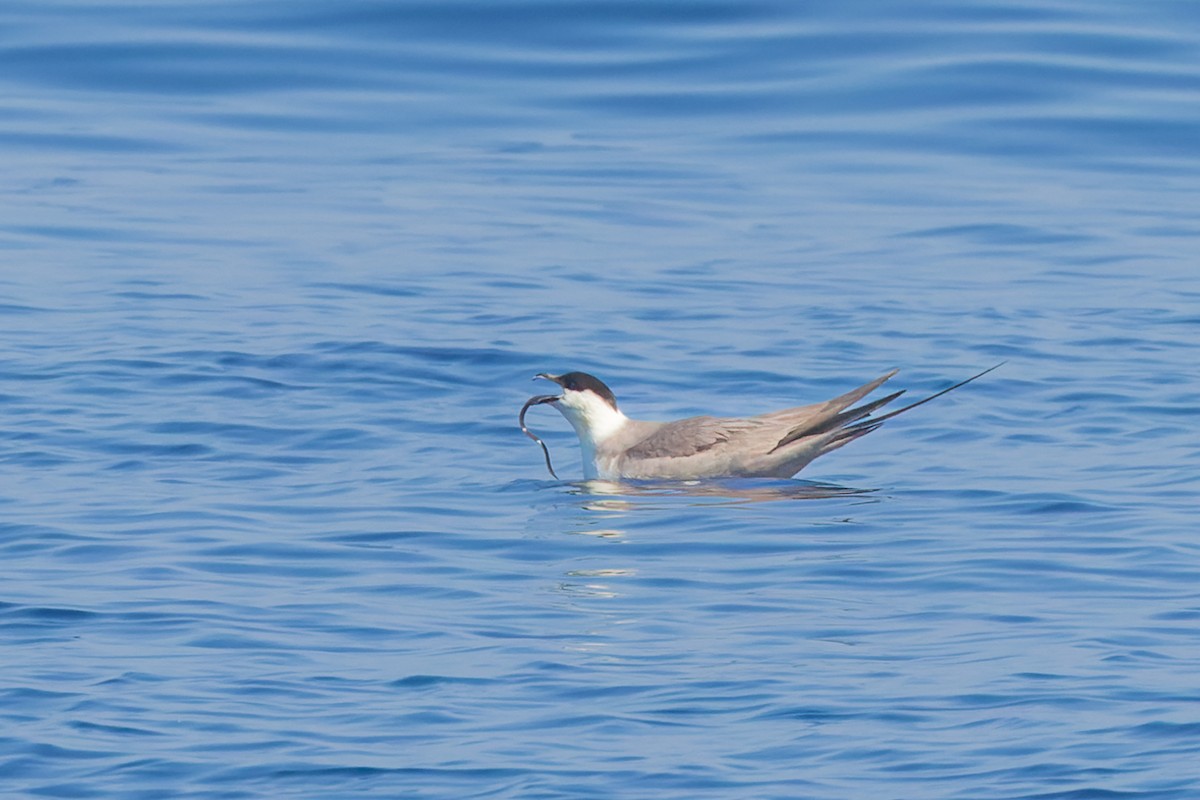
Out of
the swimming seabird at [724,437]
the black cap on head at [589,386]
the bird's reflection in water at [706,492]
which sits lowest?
the bird's reflection in water at [706,492]

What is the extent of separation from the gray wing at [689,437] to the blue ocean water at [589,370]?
1.13 feet

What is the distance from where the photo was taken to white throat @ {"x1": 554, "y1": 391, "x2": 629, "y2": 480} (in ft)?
46.4

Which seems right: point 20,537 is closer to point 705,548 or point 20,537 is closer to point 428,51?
point 705,548

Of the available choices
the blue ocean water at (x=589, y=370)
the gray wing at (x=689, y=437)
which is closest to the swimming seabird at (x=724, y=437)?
the gray wing at (x=689, y=437)

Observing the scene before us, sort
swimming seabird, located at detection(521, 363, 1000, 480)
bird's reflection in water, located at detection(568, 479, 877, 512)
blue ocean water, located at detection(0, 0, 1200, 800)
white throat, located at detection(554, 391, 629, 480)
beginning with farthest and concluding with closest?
white throat, located at detection(554, 391, 629, 480), swimming seabird, located at detection(521, 363, 1000, 480), bird's reflection in water, located at detection(568, 479, 877, 512), blue ocean water, located at detection(0, 0, 1200, 800)

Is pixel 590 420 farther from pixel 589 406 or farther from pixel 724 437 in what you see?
pixel 724 437

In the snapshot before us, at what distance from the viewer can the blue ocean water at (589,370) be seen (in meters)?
8.27

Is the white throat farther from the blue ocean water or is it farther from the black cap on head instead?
the blue ocean water

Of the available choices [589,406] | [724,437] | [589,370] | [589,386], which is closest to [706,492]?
[724,437]

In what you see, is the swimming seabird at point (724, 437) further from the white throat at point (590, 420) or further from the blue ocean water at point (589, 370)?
the blue ocean water at point (589, 370)

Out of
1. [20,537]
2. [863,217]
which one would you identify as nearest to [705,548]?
[20,537]

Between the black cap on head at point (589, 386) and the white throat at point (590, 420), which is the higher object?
the black cap on head at point (589, 386)

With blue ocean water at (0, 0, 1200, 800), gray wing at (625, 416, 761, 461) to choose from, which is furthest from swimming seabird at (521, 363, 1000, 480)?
blue ocean water at (0, 0, 1200, 800)

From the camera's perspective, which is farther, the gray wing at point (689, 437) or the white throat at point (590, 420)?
the white throat at point (590, 420)
